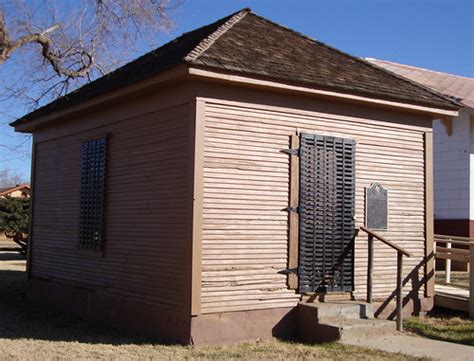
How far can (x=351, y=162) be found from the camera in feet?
32.9

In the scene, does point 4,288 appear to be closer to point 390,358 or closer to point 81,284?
point 81,284

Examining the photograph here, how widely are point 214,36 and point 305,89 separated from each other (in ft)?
5.43

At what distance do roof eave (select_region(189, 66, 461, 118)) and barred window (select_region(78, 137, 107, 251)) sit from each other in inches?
126

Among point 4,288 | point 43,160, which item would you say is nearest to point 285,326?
point 43,160

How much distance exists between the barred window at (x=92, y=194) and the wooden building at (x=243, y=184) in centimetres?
4

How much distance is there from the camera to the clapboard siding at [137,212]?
8.91 m

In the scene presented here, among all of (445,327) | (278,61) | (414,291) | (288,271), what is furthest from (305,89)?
(445,327)

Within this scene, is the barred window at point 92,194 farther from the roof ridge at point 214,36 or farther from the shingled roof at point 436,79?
the shingled roof at point 436,79

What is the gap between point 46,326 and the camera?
10.5 meters

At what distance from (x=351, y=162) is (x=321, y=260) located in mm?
1624

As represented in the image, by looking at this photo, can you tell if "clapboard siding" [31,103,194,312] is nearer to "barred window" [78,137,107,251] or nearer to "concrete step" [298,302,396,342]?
"barred window" [78,137,107,251]

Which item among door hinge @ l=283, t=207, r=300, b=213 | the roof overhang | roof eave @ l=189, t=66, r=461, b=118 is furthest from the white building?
door hinge @ l=283, t=207, r=300, b=213

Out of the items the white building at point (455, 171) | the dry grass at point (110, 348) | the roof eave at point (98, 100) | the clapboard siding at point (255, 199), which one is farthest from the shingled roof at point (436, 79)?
the dry grass at point (110, 348)

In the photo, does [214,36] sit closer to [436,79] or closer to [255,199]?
[255,199]
